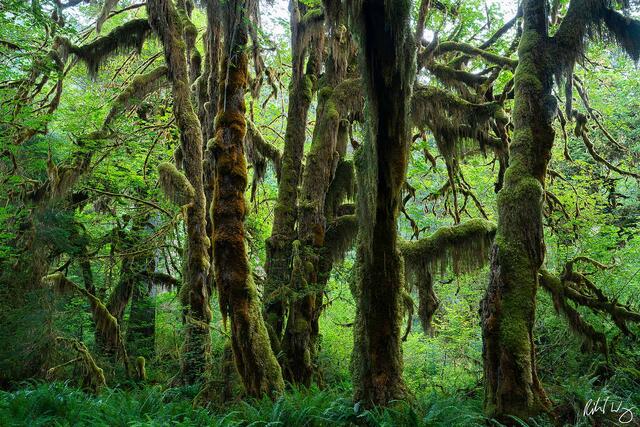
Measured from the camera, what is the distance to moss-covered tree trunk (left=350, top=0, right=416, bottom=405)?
4434 millimetres

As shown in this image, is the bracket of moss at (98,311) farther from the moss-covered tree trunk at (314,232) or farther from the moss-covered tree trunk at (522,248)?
the moss-covered tree trunk at (522,248)

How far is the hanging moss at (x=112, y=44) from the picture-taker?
32.0 ft

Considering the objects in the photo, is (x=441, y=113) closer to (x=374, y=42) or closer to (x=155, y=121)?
(x=374, y=42)

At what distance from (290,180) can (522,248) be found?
503 cm

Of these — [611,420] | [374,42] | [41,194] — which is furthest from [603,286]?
[41,194]

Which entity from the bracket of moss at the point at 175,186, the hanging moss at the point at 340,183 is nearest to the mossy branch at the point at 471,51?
the hanging moss at the point at 340,183

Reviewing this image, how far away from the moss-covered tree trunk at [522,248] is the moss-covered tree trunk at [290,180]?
3.49 m

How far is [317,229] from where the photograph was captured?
877 centimetres

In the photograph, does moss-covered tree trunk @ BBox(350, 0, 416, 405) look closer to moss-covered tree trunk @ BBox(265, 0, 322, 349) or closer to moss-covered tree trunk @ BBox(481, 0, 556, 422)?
moss-covered tree trunk @ BBox(481, 0, 556, 422)

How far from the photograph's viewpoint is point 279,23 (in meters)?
10.4

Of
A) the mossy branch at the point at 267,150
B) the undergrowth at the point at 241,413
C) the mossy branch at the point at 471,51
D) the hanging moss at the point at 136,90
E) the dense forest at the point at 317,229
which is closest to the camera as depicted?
the undergrowth at the point at 241,413

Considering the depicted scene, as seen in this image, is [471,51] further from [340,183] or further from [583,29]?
[340,183]

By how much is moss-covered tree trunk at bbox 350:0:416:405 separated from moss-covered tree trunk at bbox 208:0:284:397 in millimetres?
1390

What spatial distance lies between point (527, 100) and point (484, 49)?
13.5 ft
